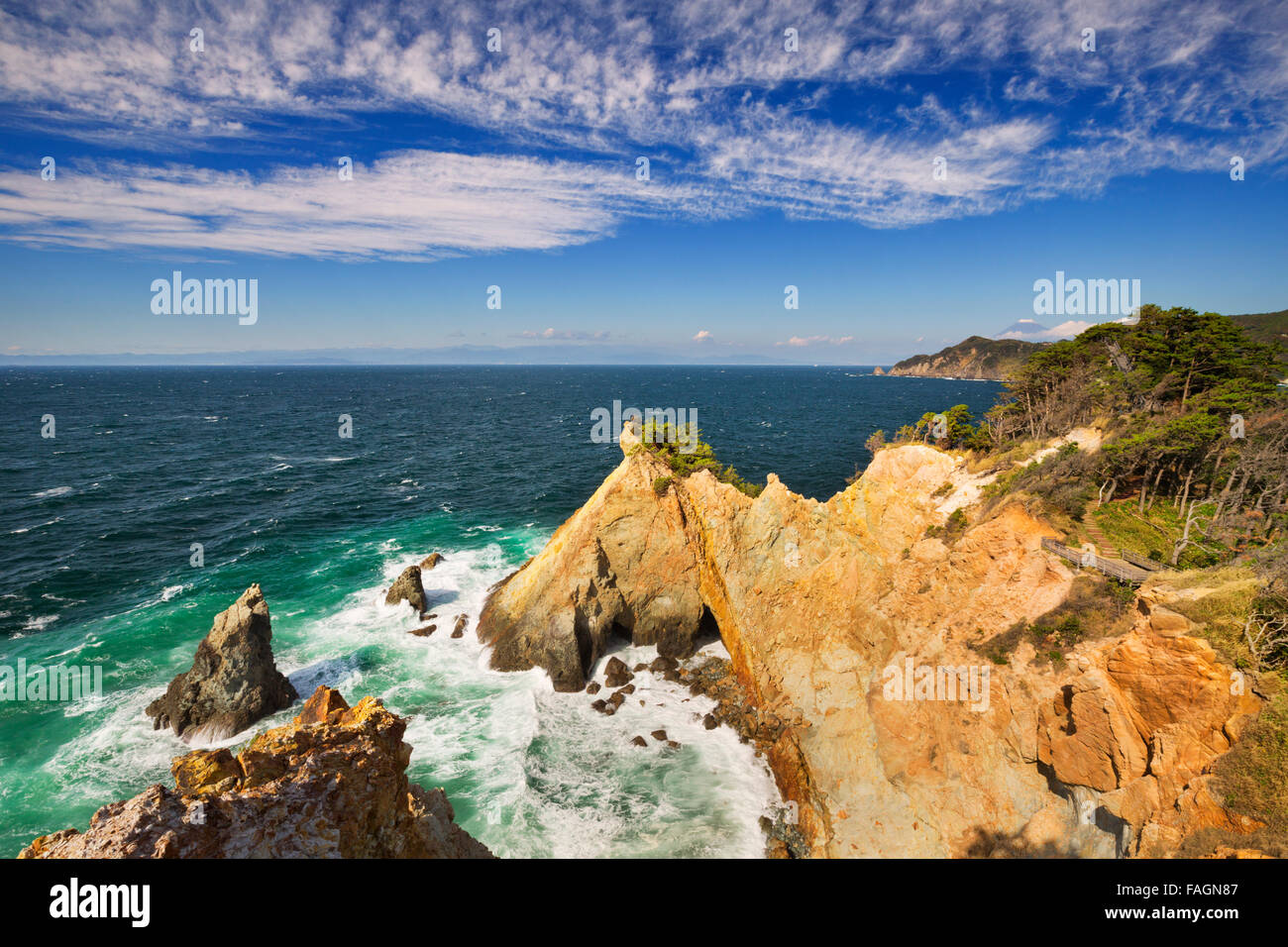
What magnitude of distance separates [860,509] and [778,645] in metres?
8.56

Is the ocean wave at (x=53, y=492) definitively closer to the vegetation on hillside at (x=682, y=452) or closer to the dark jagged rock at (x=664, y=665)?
the vegetation on hillside at (x=682, y=452)

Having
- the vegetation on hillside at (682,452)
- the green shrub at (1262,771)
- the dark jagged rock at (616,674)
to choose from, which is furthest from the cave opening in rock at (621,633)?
the green shrub at (1262,771)

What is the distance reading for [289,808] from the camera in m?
8.31

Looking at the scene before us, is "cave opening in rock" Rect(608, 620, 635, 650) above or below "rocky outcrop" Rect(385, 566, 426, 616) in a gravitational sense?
below

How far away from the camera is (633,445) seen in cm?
3344

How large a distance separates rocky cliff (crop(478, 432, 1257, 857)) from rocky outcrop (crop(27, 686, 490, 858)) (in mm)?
16396

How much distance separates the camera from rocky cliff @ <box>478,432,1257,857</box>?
1537 centimetres

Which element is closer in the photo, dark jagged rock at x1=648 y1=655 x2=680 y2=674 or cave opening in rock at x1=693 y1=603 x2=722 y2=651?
dark jagged rock at x1=648 y1=655 x2=680 y2=674

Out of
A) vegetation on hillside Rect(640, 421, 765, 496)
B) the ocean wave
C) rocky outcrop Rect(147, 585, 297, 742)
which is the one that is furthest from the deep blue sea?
vegetation on hillside Rect(640, 421, 765, 496)

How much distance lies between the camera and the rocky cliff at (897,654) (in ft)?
50.4

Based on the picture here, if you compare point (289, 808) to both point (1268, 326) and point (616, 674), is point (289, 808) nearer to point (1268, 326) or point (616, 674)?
point (616, 674)

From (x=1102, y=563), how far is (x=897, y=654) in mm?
8344

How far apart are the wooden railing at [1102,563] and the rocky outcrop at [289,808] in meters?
22.9

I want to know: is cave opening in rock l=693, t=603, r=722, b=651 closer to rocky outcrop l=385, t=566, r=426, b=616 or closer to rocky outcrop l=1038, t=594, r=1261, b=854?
rocky outcrop l=1038, t=594, r=1261, b=854
